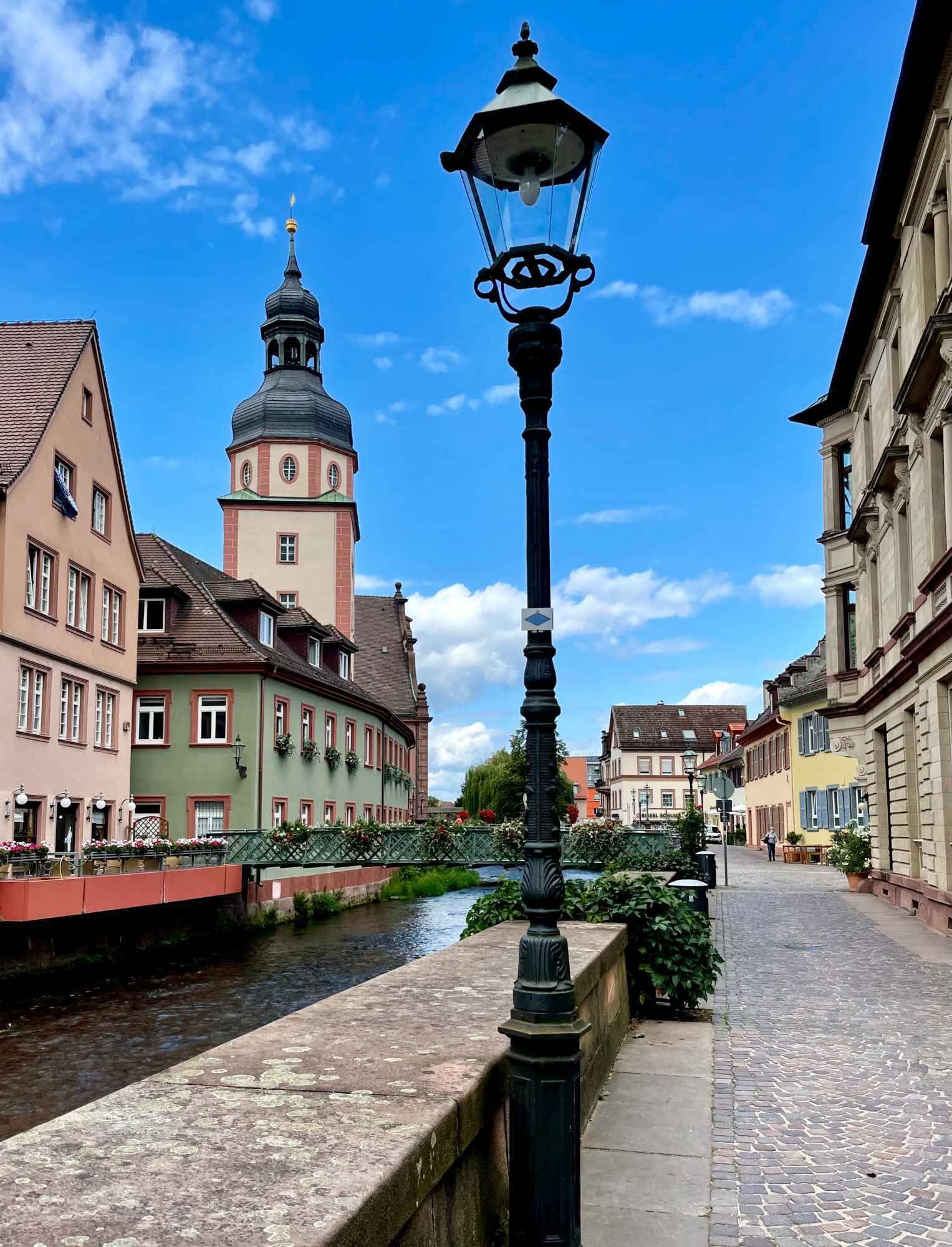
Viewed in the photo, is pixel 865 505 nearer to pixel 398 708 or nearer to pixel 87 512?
pixel 87 512

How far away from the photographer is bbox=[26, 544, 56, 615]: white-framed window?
25.3 meters

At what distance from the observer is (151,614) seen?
3647 cm

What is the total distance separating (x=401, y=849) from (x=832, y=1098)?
25346mm

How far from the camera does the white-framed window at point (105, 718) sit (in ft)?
97.6

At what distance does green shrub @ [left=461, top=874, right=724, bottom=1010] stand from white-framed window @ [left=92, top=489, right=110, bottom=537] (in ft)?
74.6

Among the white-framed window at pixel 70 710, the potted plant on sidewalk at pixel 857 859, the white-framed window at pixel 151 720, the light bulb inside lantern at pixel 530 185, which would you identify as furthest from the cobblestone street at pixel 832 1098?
the white-framed window at pixel 151 720

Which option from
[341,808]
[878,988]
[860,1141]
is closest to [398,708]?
[341,808]

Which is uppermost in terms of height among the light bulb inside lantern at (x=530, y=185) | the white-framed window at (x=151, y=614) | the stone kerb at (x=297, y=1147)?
the white-framed window at (x=151, y=614)

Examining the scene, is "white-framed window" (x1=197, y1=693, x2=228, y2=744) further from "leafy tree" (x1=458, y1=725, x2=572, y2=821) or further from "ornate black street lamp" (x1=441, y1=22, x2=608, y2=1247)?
"leafy tree" (x1=458, y1=725, x2=572, y2=821)

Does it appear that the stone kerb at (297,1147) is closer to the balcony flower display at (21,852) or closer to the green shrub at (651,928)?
the green shrub at (651,928)

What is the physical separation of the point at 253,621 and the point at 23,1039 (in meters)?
21.9

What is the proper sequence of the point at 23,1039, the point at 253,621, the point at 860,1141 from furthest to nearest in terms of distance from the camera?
the point at 253,621, the point at 23,1039, the point at 860,1141

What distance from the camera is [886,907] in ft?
76.0

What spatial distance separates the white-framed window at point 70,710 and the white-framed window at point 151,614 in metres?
7.70
